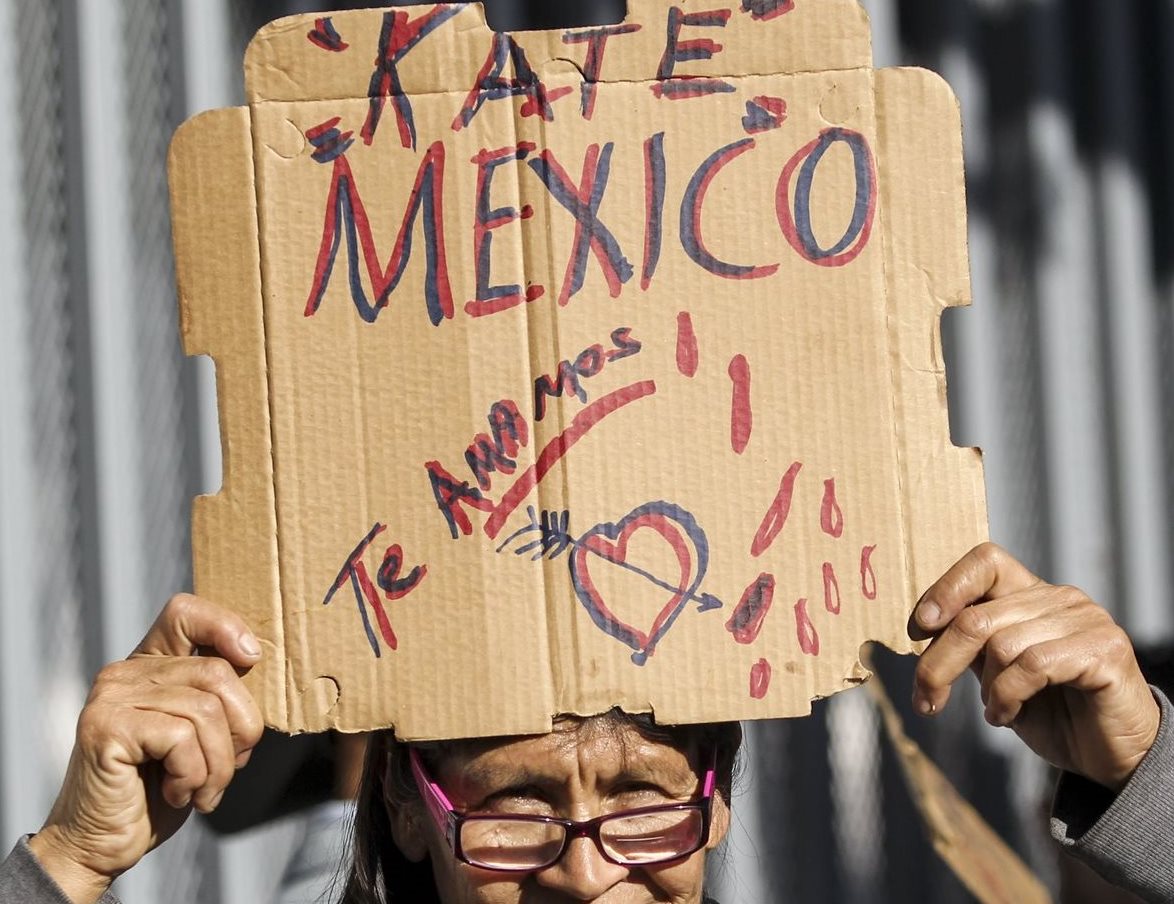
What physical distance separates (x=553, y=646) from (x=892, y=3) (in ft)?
5.88

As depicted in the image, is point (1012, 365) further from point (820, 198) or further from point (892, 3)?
point (820, 198)

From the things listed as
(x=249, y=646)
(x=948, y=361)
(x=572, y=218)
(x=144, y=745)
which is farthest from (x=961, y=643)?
(x=948, y=361)

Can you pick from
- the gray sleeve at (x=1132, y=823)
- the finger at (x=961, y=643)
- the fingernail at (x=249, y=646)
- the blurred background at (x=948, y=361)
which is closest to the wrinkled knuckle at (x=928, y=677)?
the finger at (x=961, y=643)

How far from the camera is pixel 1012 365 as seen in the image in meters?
2.82

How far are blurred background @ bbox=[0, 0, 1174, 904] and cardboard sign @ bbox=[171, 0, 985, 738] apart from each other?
48.8 inches

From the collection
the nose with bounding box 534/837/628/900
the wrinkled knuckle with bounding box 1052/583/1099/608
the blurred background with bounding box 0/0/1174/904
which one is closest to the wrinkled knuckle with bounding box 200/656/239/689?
the nose with bounding box 534/837/628/900

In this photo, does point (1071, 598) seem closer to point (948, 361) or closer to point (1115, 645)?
point (1115, 645)

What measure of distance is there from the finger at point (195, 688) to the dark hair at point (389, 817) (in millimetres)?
348

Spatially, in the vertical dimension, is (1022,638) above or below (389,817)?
above

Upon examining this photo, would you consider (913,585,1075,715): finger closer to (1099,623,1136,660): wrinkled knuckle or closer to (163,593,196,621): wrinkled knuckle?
(1099,623,1136,660): wrinkled knuckle

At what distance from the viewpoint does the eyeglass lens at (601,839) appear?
4.94 feet

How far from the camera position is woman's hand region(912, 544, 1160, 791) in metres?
1.33

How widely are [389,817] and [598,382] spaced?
686 mm

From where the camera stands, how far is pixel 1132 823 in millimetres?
1460
